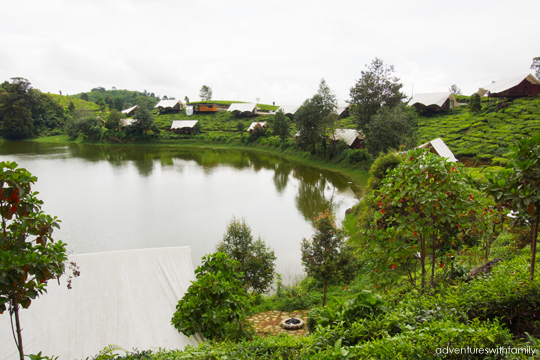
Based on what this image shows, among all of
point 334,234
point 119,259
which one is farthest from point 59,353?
point 334,234

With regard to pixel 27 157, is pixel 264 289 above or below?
below

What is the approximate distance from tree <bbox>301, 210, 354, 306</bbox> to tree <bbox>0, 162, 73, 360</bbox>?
Answer: 6920 millimetres

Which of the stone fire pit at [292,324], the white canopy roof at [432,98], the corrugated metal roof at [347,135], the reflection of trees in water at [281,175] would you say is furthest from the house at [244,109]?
the stone fire pit at [292,324]

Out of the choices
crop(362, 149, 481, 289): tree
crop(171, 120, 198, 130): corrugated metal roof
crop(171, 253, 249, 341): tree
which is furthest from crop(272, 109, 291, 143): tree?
crop(362, 149, 481, 289): tree

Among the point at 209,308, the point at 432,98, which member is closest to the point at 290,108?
the point at 432,98

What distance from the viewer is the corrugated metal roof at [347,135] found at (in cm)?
3444

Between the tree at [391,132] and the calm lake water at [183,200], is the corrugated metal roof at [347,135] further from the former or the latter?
the tree at [391,132]

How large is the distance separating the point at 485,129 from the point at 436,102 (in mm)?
12924

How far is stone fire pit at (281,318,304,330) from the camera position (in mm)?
7662

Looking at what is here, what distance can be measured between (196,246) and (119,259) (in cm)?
530

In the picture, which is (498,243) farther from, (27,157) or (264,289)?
(27,157)

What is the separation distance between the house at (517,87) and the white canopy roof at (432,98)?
658 centimetres

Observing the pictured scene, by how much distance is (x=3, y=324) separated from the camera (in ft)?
20.4

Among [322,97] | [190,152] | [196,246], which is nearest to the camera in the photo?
[196,246]
